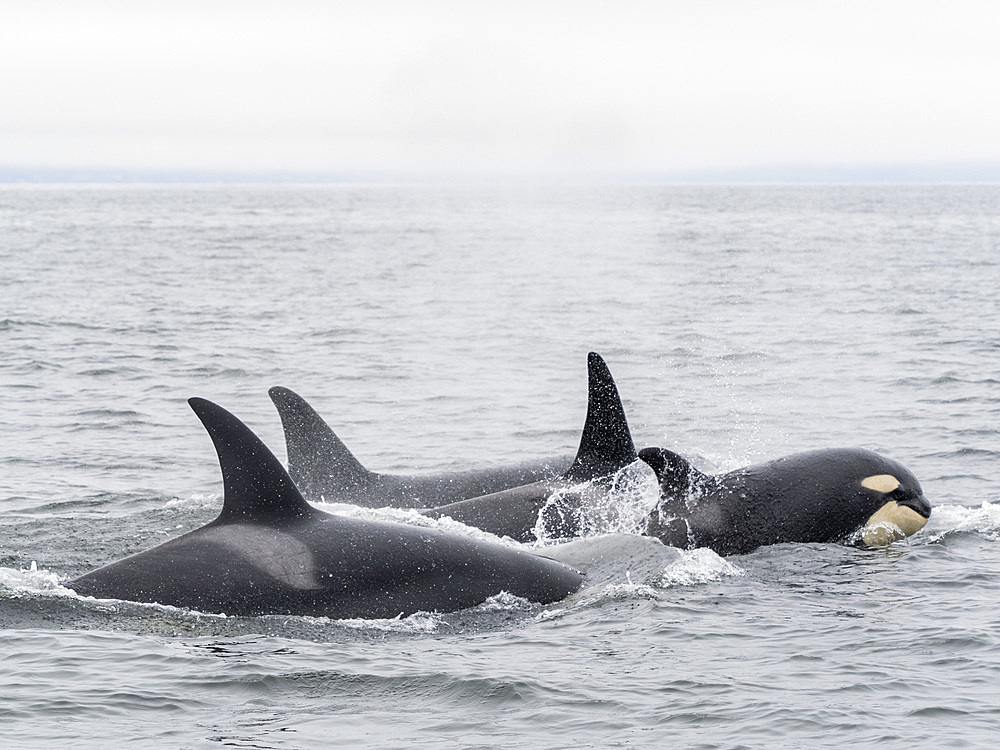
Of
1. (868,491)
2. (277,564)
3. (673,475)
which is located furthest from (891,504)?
(277,564)

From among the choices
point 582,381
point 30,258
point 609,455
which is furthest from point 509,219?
point 609,455

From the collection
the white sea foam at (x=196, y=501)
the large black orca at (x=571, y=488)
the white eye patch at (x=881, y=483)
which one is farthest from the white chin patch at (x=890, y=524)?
the white sea foam at (x=196, y=501)

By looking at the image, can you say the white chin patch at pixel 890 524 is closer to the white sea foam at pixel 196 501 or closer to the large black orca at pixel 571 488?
the large black orca at pixel 571 488

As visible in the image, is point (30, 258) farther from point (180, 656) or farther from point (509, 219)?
point (509, 219)

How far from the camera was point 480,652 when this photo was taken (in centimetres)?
995

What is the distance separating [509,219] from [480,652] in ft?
423

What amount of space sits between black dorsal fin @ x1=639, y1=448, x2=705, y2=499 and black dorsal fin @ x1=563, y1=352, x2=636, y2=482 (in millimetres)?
989

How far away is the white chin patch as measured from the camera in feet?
42.1

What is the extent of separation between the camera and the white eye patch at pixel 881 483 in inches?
507

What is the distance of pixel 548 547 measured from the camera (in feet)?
41.5

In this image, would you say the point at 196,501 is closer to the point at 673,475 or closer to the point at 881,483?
the point at 673,475

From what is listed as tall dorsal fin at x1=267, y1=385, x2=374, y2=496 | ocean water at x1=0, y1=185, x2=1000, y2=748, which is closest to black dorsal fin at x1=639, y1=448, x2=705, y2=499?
ocean water at x1=0, y1=185, x2=1000, y2=748

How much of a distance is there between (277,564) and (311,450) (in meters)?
4.94

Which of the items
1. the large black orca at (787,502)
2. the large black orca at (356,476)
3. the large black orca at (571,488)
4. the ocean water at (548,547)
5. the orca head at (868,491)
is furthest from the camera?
the large black orca at (356,476)
